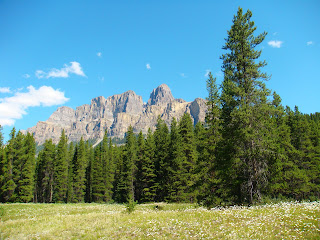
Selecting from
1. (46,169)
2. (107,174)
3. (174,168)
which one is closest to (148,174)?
(174,168)

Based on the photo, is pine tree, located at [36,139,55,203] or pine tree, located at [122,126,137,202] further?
pine tree, located at [36,139,55,203]

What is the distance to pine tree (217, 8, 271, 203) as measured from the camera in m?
15.6

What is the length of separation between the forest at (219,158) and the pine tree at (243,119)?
0.23 feet

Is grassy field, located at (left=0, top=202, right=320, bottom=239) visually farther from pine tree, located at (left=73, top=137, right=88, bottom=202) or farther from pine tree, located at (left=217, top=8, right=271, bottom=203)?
pine tree, located at (left=73, top=137, right=88, bottom=202)

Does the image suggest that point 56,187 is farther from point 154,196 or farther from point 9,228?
point 9,228

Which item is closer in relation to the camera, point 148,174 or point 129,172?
point 148,174

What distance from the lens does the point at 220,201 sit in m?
18.4

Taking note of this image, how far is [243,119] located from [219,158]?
15.0ft

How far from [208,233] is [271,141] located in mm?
9487

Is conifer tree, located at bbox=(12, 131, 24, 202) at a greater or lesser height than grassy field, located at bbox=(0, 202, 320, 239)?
greater

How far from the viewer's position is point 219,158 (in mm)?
18156

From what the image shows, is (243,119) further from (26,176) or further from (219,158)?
(26,176)

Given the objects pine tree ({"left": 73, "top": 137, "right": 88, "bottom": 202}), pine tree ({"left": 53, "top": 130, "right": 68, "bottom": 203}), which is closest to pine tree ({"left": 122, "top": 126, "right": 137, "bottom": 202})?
pine tree ({"left": 73, "top": 137, "right": 88, "bottom": 202})

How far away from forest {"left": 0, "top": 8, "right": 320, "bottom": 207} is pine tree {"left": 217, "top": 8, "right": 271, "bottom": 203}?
0.07 m
